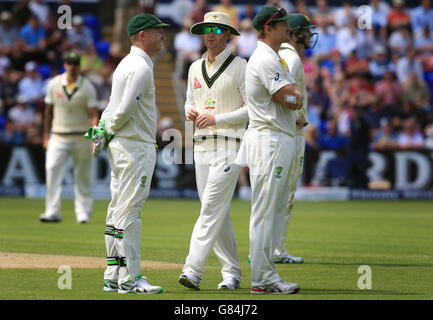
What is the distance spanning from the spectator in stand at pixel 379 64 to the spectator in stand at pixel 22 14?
11556mm

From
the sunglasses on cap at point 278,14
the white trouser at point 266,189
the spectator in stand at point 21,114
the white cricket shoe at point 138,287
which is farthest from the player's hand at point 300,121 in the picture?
the spectator in stand at point 21,114

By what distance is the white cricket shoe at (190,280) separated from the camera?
874 cm

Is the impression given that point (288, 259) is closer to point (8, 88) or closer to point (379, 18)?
point (8, 88)

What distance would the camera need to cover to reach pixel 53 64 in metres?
27.5

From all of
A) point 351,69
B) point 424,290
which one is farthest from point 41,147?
point 424,290

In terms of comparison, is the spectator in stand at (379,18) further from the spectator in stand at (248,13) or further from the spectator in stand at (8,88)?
the spectator in stand at (8,88)

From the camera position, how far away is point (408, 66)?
28641 millimetres

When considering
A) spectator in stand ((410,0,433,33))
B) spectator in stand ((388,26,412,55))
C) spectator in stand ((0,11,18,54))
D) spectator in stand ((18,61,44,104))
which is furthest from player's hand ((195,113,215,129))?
spectator in stand ((410,0,433,33))

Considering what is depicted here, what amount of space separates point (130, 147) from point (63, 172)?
28.6ft

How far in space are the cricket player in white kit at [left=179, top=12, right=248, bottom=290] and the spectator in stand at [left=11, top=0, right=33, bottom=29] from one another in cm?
2016

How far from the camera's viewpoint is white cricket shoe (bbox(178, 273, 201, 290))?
8.74 m

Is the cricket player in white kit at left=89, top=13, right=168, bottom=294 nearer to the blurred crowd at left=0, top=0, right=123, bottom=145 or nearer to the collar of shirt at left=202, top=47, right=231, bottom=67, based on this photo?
the collar of shirt at left=202, top=47, right=231, bottom=67

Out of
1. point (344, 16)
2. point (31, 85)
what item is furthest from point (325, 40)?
point (31, 85)
